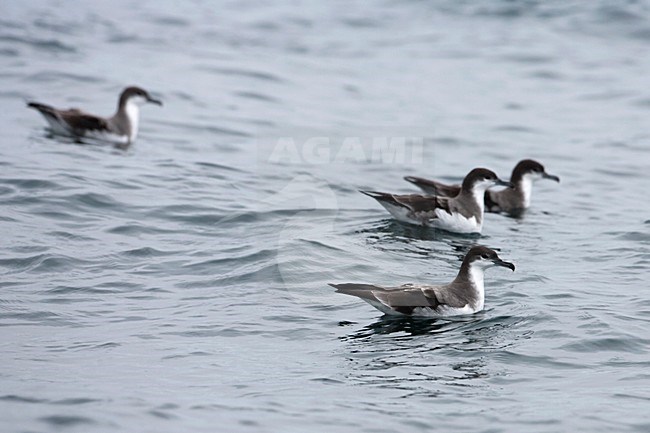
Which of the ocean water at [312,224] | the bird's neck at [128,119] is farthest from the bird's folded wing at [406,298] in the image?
the bird's neck at [128,119]

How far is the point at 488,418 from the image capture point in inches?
324

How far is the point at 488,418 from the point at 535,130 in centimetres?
1380

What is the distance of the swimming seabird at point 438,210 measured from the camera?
1453 cm

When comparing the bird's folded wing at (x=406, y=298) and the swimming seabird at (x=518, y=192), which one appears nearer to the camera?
the bird's folded wing at (x=406, y=298)

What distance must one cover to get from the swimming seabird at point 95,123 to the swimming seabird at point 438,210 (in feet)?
18.1

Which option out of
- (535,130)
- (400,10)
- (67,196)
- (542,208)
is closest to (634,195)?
(542,208)

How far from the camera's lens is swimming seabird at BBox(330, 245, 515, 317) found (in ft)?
34.5

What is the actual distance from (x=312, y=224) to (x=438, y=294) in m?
4.04

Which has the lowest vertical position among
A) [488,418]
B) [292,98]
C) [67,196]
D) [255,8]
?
[488,418]

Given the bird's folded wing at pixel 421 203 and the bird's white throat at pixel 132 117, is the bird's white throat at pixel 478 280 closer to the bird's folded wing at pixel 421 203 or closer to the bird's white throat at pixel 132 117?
the bird's folded wing at pixel 421 203

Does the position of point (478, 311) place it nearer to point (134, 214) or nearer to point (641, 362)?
point (641, 362)

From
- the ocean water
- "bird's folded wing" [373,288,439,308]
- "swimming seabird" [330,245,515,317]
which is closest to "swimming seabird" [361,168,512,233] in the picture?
the ocean water

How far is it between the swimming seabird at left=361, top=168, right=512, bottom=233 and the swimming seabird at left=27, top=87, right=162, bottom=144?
5507mm

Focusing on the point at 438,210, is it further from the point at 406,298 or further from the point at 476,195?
the point at 406,298
